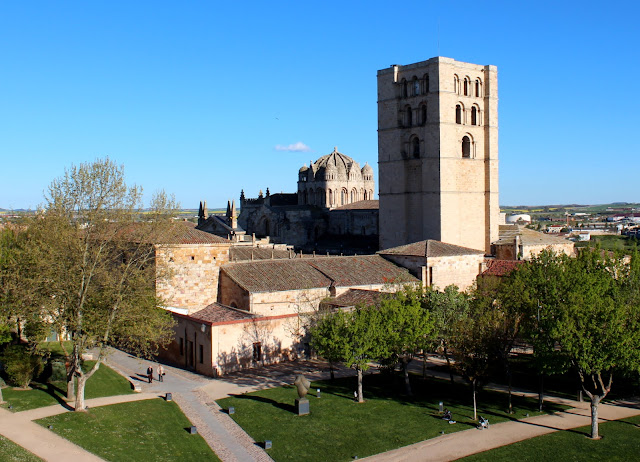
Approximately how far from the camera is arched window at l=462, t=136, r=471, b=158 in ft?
155

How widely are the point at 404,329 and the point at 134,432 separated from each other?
1014cm

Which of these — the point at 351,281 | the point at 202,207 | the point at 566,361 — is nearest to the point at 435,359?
the point at 351,281

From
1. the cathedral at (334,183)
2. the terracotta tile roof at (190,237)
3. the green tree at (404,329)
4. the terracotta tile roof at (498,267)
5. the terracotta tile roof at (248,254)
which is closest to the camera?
the green tree at (404,329)

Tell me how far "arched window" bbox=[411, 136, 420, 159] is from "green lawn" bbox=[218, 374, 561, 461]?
937 inches

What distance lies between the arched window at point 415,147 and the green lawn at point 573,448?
2904 centimetres

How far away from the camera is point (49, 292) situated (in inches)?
949

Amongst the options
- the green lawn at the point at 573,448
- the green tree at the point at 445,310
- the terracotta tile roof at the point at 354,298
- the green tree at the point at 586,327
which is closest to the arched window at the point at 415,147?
the terracotta tile roof at the point at 354,298

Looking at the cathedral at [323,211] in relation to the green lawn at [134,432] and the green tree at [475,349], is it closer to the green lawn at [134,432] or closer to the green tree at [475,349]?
the green tree at [475,349]

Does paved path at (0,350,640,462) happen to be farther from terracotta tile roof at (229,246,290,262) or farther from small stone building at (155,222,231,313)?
terracotta tile roof at (229,246,290,262)

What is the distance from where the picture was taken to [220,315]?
28781 millimetres

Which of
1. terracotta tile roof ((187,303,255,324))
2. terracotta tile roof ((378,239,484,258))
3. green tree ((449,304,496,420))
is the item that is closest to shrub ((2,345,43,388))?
terracotta tile roof ((187,303,255,324))

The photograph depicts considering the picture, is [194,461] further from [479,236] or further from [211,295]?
[479,236]

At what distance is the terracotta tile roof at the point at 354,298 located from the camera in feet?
102

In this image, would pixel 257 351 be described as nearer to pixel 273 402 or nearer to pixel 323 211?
pixel 273 402
